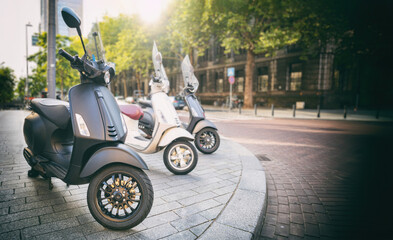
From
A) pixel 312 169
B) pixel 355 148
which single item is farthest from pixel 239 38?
pixel 312 169

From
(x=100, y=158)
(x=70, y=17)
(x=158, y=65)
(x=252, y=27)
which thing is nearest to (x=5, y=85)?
(x=252, y=27)

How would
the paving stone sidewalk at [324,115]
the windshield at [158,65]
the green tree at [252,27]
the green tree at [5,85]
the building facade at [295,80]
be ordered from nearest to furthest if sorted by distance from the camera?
1. the windshield at [158,65]
2. the paving stone sidewalk at [324,115]
3. the green tree at [252,27]
4. the building facade at [295,80]
5. the green tree at [5,85]

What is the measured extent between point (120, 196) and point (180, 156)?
5.68ft

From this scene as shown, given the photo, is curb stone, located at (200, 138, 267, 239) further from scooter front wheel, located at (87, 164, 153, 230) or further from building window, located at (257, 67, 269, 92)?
building window, located at (257, 67, 269, 92)

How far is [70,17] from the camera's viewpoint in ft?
6.95

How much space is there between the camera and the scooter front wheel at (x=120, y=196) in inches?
80.4

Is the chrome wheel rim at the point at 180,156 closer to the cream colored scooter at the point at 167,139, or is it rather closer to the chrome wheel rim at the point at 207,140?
the cream colored scooter at the point at 167,139

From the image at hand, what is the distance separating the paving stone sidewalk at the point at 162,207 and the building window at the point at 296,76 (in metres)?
21.1

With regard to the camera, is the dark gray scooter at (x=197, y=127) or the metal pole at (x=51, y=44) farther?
the metal pole at (x=51, y=44)

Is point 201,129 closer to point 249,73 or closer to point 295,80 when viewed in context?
point 249,73

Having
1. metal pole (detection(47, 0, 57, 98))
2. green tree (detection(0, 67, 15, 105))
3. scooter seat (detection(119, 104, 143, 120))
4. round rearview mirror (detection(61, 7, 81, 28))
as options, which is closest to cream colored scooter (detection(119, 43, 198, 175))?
scooter seat (detection(119, 104, 143, 120))

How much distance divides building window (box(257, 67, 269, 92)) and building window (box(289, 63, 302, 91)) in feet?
10.1

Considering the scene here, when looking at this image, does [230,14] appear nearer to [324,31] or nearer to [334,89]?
[324,31]

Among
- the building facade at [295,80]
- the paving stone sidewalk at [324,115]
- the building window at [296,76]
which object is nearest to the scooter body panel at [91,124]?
the paving stone sidewalk at [324,115]
